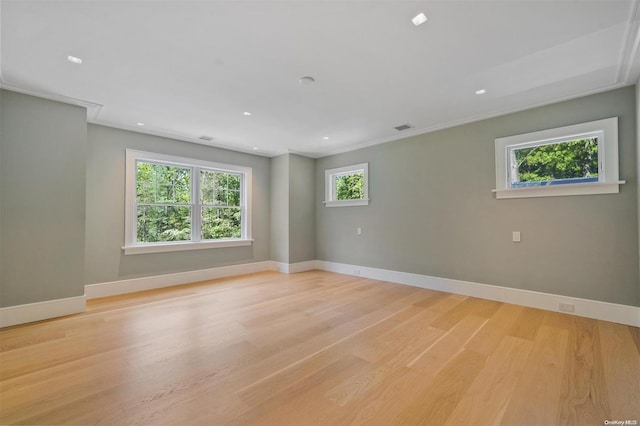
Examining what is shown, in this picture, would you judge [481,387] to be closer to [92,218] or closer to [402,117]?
[402,117]

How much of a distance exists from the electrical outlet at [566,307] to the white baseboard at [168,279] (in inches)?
193

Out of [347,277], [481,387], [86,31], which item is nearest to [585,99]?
[481,387]

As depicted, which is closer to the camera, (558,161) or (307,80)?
(307,80)

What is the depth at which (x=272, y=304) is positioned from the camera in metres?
3.77

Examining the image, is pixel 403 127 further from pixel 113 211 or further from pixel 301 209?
pixel 113 211

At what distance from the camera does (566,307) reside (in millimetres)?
3324

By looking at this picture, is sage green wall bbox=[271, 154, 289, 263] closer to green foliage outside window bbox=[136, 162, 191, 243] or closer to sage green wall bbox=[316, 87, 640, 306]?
sage green wall bbox=[316, 87, 640, 306]

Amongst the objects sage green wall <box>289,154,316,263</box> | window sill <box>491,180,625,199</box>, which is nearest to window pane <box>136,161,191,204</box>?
sage green wall <box>289,154,316,263</box>

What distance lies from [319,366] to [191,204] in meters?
4.11

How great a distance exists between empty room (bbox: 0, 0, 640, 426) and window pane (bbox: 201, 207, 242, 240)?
0.16ft

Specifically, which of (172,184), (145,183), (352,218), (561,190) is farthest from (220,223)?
(561,190)

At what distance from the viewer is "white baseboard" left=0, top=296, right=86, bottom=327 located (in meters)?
3.06

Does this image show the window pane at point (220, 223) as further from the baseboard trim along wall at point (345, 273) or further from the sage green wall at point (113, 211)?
the baseboard trim along wall at point (345, 273)

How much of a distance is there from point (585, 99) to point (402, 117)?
213cm
